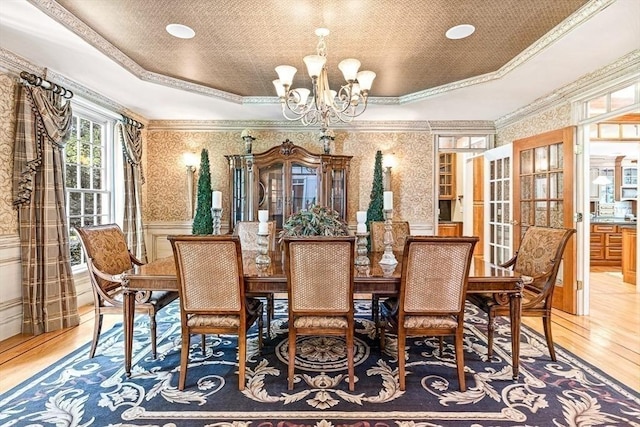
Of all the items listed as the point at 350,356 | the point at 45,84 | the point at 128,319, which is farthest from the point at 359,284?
the point at 45,84

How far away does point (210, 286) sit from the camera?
2145mm

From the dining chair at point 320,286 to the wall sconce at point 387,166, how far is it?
3.37 metres

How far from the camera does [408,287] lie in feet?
7.00

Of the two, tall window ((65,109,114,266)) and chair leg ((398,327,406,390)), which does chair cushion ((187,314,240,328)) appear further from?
tall window ((65,109,114,266))

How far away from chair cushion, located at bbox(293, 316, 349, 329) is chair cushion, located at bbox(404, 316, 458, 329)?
1.24 feet

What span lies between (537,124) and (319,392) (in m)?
4.08

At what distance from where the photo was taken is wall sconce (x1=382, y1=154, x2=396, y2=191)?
5.30 m

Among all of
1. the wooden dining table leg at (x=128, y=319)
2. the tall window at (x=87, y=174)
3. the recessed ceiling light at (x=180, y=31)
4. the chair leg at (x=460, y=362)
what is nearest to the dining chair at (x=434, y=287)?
the chair leg at (x=460, y=362)

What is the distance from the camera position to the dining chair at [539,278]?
98.4 inches

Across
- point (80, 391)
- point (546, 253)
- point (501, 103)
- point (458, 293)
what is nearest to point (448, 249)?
point (458, 293)

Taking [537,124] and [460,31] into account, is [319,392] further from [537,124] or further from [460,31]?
[537,124]

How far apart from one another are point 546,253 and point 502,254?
2.33 meters

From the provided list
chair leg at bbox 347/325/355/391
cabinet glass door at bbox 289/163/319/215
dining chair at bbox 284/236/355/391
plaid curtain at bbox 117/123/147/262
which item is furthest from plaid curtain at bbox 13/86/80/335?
chair leg at bbox 347/325/355/391

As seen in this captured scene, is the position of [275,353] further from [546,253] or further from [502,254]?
[502,254]
